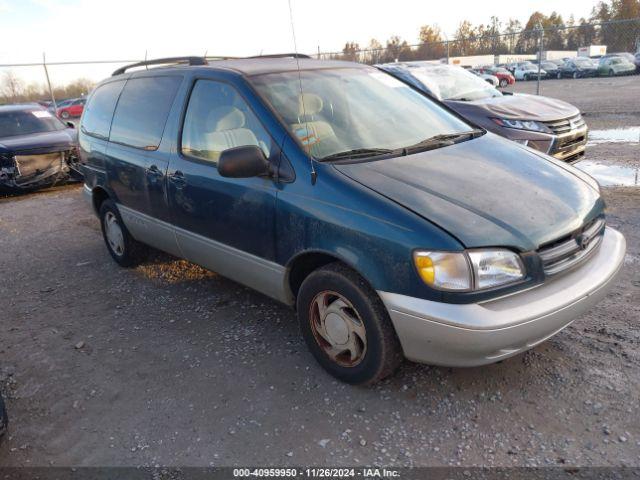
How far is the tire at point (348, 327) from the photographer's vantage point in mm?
2656

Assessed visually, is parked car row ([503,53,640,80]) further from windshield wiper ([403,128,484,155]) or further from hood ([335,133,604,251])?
hood ([335,133,604,251])

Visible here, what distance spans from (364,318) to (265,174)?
3.33ft

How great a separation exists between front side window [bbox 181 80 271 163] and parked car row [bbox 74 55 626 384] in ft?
0.04

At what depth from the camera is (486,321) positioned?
7.68ft

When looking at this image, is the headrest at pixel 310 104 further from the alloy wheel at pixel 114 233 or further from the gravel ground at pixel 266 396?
the alloy wheel at pixel 114 233

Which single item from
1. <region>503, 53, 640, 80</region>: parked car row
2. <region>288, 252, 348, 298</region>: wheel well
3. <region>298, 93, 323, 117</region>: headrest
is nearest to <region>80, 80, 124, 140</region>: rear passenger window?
<region>298, 93, 323, 117</region>: headrest

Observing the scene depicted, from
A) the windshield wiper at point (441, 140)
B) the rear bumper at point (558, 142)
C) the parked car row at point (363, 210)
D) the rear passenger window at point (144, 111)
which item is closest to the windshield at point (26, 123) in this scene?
the rear passenger window at point (144, 111)

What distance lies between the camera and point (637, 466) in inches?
88.7

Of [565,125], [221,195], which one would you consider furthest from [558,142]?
[221,195]

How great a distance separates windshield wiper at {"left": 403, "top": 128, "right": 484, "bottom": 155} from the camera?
323 centimetres

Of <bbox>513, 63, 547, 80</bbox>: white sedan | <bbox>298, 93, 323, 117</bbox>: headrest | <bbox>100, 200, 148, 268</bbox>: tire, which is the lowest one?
<bbox>513, 63, 547, 80</bbox>: white sedan

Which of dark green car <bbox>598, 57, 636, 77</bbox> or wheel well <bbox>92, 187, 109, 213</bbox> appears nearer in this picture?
wheel well <bbox>92, 187, 109, 213</bbox>

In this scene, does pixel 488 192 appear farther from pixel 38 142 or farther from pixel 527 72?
pixel 527 72

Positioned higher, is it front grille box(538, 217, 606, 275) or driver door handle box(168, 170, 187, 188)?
driver door handle box(168, 170, 187, 188)
